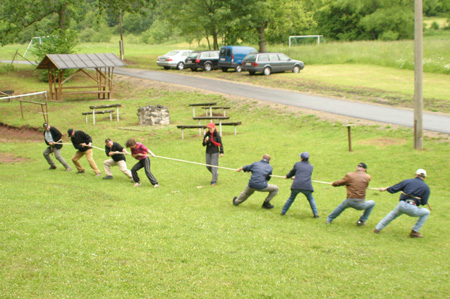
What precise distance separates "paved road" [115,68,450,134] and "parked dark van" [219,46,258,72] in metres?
4.32

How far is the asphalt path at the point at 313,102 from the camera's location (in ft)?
72.0

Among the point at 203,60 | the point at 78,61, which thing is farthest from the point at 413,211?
the point at 203,60

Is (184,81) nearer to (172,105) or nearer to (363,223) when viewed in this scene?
(172,105)

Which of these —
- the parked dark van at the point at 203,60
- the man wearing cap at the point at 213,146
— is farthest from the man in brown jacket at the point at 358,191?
the parked dark van at the point at 203,60

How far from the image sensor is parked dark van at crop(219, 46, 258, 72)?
41.3 meters

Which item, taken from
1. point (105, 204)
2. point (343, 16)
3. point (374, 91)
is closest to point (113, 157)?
point (105, 204)

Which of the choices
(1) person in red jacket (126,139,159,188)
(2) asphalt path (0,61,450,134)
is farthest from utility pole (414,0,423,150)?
(1) person in red jacket (126,139,159,188)

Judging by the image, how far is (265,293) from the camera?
7.35 meters

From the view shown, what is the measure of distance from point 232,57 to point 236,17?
1138cm

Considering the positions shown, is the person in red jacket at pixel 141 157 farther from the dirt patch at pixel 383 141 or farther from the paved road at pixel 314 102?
the paved road at pixel 314 102

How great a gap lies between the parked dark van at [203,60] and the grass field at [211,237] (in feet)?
85.3

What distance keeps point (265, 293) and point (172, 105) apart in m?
23.7

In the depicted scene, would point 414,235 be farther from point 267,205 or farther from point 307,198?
point 267,205

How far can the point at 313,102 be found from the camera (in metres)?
27.6
